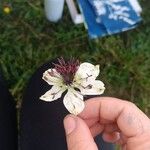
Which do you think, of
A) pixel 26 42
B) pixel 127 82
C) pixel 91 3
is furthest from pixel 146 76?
pixel 26 42

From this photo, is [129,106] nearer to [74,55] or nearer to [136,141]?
[136,141]

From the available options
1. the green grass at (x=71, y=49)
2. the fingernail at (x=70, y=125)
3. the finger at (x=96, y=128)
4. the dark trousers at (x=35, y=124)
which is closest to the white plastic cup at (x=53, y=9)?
the green grass at (x=71, y=49)

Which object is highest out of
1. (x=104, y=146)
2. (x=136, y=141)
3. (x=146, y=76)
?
(x=136, y=141)

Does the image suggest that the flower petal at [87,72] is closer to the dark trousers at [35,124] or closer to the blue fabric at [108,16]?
the dark trousers at [35,124]

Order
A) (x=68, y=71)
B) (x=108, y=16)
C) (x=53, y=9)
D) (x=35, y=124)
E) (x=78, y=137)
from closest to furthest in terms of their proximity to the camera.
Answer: (x=78, y=137)
(x=68, y=71)
(x=35, y=124)
(x=53, y=9)
(x=108, y=16)

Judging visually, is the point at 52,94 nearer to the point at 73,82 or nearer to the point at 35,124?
the point at 73,82

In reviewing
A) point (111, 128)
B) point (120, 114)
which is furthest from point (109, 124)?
point (120, 114)
